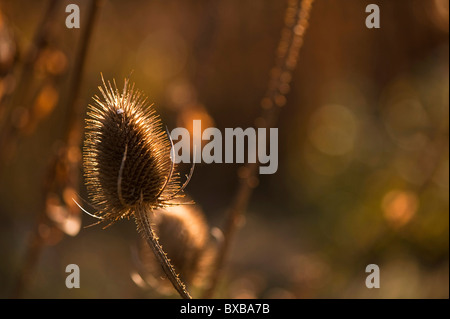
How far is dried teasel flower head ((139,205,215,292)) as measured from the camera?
2.26 meters

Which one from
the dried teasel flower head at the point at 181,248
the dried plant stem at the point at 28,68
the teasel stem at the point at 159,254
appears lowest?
the teasel stem at the point at 159,254

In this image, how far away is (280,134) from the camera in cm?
681

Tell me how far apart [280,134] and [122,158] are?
5.42 metres

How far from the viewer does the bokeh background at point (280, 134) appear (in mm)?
3062

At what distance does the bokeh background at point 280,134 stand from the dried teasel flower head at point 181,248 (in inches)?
15.6

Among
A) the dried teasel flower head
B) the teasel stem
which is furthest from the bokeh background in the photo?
the teasel stem

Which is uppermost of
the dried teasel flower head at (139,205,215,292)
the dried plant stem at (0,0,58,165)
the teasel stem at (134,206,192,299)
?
the dried plant stem at (0,0,58,165)

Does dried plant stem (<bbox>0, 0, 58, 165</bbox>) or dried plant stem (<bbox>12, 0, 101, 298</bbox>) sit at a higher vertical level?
dried plant stem (<bbox>0, 0, 58, 165</bbox>)

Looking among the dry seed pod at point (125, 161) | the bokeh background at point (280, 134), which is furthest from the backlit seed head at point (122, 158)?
the bokeh background at point (280, 134)

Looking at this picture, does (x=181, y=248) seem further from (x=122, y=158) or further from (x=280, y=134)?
(x=280, y=134)

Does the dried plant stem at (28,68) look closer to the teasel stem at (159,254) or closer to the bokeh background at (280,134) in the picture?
the bokeh background at (280,134)

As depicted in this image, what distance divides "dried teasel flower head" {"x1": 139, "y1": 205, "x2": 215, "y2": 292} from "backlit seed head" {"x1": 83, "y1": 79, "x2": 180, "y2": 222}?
661 millimetres

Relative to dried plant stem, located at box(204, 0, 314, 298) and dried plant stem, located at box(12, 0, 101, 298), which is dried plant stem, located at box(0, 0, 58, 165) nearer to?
dried plant stem, located at box(12, 0, 101, 298)
